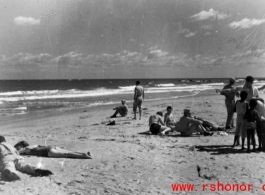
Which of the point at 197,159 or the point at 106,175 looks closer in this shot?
the point at 106,175

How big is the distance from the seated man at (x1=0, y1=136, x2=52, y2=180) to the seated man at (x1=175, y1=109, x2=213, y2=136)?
454 cm

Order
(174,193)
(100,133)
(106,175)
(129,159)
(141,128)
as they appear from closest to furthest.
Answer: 1. (174,193)
2. (106,175)
3. (129,159)
4. (100,133)
5. (141,128)

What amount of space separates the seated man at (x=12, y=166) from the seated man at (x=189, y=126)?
4543 millimetres

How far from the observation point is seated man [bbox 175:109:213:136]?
26.8ft

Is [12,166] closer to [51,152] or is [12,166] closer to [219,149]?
[51,152]

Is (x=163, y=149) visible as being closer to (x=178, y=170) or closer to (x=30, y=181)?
(x=178, y=170)

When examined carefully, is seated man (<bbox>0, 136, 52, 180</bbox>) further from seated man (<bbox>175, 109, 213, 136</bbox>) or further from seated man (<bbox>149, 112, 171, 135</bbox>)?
seated man (<bbox>175, 109, 213, 136</bbox>)

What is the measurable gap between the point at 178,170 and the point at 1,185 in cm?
308

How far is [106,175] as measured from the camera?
4984mm

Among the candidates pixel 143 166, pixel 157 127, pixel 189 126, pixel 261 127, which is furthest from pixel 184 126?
pixel 143 166

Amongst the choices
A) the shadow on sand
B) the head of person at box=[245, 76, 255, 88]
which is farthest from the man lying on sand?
the head of person at box=[245, 76, 255, 88]

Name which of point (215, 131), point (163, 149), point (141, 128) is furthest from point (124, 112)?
point (163, 149)

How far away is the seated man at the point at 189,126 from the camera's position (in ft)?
26.8

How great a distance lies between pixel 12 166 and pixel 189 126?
16.9 feet
